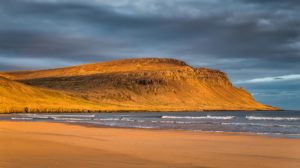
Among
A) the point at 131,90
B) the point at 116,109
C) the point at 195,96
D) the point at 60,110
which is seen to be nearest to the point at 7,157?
the point at 60,110

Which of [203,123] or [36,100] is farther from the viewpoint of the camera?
[36,100]

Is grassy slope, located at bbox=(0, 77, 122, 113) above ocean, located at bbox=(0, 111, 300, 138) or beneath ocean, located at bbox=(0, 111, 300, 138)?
above

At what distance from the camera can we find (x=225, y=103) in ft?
640

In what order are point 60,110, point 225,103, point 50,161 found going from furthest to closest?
point 225,103 < point 60,110 < point 50,161

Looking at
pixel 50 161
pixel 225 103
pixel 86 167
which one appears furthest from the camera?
pixel 225 103

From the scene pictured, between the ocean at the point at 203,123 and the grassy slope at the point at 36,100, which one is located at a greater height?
the grassy slope at the point at 36,100

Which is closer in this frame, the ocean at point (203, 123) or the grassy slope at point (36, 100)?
the ocean at point (203, 123)

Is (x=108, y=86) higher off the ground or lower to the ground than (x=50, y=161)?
higher

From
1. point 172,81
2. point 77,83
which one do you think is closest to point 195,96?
point 172,81

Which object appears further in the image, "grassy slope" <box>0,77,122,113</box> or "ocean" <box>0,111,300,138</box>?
"grassy slope" <box>0,77,122,113</box>

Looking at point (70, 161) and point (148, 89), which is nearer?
point (70, 161)

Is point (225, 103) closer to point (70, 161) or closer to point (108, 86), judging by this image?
point (108, 86)

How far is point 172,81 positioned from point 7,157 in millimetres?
183963

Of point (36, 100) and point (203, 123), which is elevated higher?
point (36, 100)
